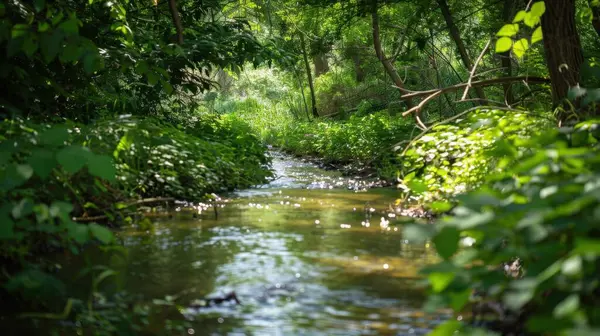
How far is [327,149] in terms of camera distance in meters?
15.1

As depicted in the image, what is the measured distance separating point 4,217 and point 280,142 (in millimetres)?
18420

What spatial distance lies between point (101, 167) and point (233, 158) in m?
7.16

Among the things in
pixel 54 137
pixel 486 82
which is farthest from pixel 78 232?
pixel 486 82

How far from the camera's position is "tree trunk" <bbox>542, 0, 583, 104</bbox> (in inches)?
231

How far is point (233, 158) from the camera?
10250 mm

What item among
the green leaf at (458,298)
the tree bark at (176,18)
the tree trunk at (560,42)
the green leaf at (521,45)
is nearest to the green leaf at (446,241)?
the green leaf at (458,298)

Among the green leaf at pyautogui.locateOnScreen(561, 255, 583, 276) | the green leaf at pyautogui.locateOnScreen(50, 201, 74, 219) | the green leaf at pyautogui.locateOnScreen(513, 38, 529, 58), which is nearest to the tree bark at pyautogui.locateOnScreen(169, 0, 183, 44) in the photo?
the green leaf at pyautogui.locateOnScreen(513, 38, 529, 58)

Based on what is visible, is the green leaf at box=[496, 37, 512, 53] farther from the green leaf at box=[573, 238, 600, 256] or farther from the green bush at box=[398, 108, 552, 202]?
the green leaf at box=[573, 238, 600, 256]

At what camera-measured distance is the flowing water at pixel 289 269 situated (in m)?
3.32

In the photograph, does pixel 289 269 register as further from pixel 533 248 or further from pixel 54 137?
pixel 533 248

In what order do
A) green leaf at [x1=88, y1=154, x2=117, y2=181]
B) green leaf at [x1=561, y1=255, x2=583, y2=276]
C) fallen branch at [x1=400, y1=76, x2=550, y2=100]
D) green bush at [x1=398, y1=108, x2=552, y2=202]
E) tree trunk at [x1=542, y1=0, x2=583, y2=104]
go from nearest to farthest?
green leaf at [x1=561, y1=255, x2=583, y2=276] < green leaf at [x1=88, y1=154, x2=117, y2=181] < green bush at [x1=398, y1=108, x2=552, y2=202] < tree trunk at [x1=542, y1=0, x2=583, y2=104] < fallen branch at [x1=400, y1=76, x2=550, y2=100]

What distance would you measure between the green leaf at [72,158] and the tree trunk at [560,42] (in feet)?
14.2

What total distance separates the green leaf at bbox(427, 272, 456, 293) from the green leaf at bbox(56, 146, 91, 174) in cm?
168

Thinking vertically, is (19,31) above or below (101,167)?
above
